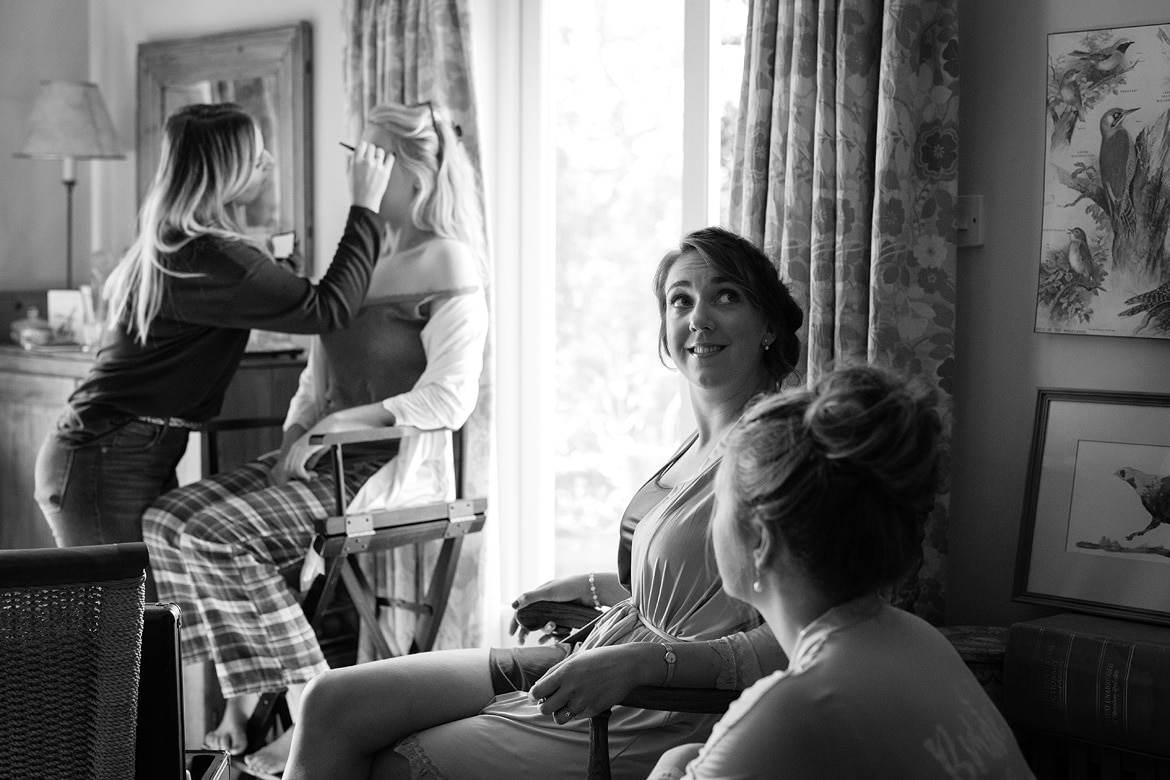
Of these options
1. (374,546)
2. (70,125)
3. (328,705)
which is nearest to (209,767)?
(328,705)

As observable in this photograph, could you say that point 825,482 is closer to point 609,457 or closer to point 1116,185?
point 1116,185

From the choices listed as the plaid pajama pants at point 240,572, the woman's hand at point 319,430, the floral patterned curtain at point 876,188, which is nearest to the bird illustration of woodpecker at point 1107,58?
the floral patterned curtain at point 876,188

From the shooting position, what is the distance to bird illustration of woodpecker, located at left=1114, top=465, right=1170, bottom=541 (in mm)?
2361

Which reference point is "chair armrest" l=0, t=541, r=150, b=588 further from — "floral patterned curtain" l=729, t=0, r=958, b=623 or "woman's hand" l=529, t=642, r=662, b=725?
"floral patterned curtain" l=729, t=0, r=958, b=623

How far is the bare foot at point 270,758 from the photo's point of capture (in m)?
A: 3.05

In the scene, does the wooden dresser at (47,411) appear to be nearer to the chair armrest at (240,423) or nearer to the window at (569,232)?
the chair armrest at (240,423)

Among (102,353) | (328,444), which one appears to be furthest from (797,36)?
(102,353)

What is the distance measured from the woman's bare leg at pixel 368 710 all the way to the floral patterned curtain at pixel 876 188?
1157 millimetres

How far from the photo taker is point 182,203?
122 inches

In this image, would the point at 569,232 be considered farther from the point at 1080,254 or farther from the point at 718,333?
the point at 718,333

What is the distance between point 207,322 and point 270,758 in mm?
1143

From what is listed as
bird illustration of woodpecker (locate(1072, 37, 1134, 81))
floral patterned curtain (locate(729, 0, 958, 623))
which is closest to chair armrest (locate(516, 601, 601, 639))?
floral patterned curtain (locate(729, 0, 958, 623))

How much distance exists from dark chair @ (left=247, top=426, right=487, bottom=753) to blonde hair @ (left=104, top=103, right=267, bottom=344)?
0.62 m

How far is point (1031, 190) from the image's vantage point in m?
2.56
